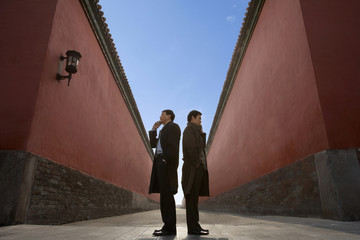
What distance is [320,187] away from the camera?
368cm

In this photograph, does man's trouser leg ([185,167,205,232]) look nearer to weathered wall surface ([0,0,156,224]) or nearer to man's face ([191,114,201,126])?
man's face ([191,114,201,126])

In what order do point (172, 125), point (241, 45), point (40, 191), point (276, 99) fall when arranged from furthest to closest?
point (241, 45) → point (276, 99) → point (40, 191) → point (172, 125)

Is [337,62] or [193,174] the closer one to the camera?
[193,174]

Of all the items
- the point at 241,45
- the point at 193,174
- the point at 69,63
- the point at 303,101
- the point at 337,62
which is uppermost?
the point at 241,45

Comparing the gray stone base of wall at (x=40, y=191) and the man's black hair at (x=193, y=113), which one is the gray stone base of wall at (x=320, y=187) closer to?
the man's black hair at (x=193, y=113)

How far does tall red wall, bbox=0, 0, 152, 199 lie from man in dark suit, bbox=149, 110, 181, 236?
202cm

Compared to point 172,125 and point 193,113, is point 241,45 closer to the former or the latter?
point 193,113

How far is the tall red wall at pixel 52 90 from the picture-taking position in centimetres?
367

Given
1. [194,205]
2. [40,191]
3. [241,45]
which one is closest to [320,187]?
[194,205]

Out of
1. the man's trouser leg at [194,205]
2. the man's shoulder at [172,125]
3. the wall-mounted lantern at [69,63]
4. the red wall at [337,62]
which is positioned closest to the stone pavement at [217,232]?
the man's trouser leg at [194,205]

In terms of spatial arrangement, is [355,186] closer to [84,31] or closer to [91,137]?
[91,137]

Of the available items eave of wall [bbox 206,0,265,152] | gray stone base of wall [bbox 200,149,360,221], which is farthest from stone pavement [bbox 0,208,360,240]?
eave of wall [bbox 206,0,265,152]

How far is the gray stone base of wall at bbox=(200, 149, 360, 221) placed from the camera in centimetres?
333

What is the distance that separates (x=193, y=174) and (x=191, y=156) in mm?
188
